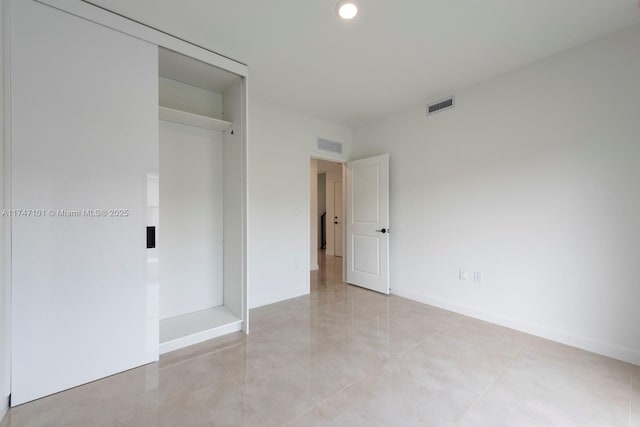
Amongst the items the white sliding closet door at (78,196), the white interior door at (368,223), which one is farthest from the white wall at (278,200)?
the white sliding closet door at (78,196)

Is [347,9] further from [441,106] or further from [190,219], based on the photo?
[190,219]

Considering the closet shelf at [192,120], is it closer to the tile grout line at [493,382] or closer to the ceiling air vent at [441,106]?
the ceiling air vent at [441,106]

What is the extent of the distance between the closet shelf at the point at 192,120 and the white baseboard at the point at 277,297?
7.19 feet

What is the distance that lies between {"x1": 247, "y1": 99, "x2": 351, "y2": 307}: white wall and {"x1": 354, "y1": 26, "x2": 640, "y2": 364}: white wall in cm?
161

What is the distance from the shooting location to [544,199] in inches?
98.2

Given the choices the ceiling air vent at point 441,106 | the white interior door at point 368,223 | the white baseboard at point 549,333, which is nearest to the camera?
the white baseboard at point 549,333

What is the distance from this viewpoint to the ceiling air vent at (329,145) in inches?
161

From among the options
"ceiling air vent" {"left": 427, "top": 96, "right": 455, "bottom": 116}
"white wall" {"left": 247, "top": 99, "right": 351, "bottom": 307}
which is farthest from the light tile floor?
"ceiling air vent" {"left": 427, "top": 96, "right": 455, "bottom": 116}

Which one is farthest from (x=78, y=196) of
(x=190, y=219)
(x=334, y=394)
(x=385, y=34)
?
(x=385, y=34)

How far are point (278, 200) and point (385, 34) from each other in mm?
2275

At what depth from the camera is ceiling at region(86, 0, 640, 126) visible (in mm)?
1871

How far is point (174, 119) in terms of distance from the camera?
8.82ft

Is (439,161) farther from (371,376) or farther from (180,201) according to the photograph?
(180,201)

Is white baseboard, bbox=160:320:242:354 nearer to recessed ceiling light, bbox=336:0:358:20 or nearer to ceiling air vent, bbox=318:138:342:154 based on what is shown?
ceiling air vent, bbox=318:138:342:154
